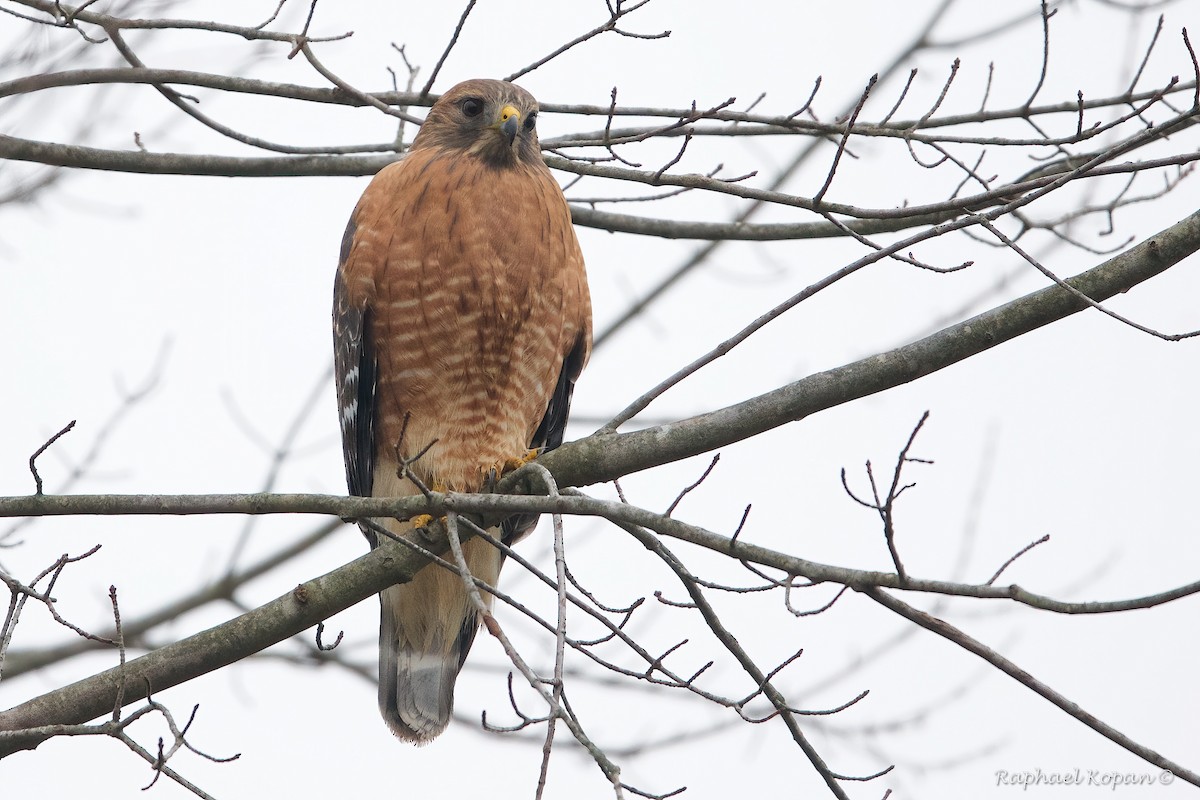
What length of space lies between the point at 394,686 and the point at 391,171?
88.2 inches

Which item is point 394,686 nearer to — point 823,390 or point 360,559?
point 360,559

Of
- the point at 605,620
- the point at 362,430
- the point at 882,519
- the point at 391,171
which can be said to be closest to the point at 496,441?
the point at 362,430

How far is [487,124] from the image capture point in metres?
5.27

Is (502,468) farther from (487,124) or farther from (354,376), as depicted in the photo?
(487,124)

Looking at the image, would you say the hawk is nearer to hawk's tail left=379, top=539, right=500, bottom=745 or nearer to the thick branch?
hawk's tail left=379, top=539, right=500, bottom=745

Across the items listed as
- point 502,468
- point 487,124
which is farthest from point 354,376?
point 487,124

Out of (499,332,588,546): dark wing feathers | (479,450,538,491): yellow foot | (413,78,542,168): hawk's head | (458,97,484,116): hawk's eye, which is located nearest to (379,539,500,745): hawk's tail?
(499,332,588,546): dark wing feathers

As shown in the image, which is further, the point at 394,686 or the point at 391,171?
the point at 394,686

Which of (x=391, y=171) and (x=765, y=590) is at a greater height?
(x=391, y=171)

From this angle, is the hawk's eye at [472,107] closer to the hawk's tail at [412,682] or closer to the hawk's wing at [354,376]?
the hawk's wing at [354,376]

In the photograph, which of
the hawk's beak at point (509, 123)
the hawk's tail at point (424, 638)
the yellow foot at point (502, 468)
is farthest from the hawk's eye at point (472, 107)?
the hawk's tail at point (424, 638)

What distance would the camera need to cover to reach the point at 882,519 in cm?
289

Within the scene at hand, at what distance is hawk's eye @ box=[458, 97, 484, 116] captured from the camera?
5.33 meters

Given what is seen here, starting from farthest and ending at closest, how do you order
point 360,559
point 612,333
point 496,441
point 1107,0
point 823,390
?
1. point 612,333
2. point 1107,0
3. point 496,441
4. point 360,559
5. point 823,390
